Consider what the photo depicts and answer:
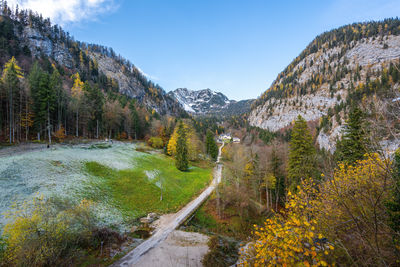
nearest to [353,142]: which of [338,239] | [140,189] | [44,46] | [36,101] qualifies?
[338,239]

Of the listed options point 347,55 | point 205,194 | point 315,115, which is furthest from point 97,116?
point 347,55

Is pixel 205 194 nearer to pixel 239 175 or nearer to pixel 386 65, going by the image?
pixel 239 175

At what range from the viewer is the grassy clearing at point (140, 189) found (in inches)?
896

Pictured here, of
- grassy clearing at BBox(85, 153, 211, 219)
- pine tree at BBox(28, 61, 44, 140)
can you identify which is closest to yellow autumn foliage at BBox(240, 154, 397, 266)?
grassy clearing at BBox(85, 153, 211, 219)

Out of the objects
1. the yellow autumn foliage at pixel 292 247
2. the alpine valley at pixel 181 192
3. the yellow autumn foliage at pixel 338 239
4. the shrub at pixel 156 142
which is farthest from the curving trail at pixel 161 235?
the shrub at pixel 156 142

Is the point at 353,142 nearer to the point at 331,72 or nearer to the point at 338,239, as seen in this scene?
the point at 338,239

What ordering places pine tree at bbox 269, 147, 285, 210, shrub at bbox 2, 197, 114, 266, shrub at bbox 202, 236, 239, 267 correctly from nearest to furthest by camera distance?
1. shrub at bbox 2, 197, 114, 266
2. shrub at bbox 202, 236, 239, 267
3. pine tree at bbox 269, 147, 285, 210

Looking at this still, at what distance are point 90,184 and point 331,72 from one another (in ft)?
625

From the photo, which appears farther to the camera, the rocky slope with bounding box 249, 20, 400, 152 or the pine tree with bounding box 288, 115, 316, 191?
the rocky slope with bounding box 249, 20, 400, 152

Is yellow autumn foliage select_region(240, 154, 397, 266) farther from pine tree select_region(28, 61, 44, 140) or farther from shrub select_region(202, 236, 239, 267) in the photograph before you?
pine tree select_region(28, 61, 44, 140)

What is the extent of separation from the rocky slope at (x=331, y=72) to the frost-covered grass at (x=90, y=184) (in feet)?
368

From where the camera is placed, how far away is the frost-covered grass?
61.4 feet

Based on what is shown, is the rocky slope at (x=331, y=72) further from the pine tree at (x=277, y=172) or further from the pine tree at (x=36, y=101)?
the pine tree at (x=36, y=101)

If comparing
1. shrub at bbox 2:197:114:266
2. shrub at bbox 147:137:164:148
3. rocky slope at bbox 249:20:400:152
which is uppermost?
rocky slope at bbox 249:20:400:152
